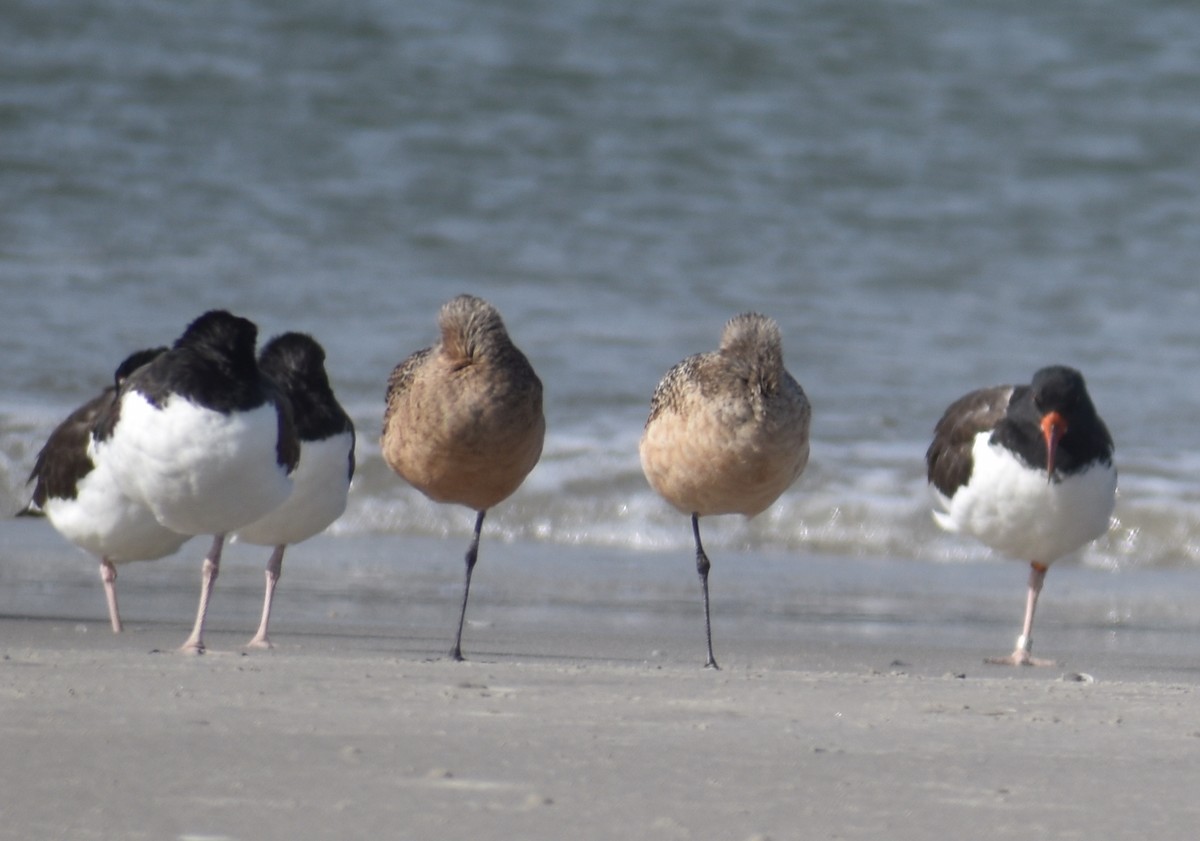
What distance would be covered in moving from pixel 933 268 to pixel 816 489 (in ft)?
23.2

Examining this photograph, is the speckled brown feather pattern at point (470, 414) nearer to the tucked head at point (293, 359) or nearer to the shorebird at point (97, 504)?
the tucked head at point (293, 359)

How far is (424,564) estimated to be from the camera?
27.0ft

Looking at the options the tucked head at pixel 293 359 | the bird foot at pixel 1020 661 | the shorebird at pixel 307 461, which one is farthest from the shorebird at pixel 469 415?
the bird foot at pixel 1020 661

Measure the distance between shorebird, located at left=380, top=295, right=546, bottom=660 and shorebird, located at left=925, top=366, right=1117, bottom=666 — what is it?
1.80 m

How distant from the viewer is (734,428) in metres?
5.97

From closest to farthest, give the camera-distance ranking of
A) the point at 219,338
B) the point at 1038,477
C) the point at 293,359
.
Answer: the point at 219,338 → the point at 293,359 → the point at 1038,477

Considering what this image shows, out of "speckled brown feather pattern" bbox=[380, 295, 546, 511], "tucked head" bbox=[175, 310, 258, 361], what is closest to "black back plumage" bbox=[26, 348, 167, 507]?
"tucked head" bbox=[175, 310, 258, 361]

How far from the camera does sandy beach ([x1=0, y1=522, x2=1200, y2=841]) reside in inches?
140

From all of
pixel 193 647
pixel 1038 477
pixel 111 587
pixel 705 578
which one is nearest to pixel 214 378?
pixel 193 647

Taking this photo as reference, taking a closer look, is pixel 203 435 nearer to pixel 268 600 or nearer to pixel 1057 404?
pixel 268 600

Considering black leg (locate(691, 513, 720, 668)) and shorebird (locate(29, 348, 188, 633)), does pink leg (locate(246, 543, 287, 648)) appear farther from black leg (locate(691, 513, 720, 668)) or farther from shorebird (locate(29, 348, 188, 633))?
black leg (locate(691, 513, 720, 668))

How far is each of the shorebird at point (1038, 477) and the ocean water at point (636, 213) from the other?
1.86m

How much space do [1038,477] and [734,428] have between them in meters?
1.45

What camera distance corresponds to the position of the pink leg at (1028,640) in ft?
21.0
